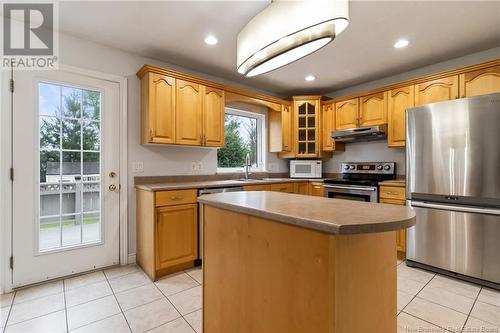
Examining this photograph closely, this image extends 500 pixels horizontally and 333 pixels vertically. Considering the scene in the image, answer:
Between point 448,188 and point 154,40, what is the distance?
332 centimetres

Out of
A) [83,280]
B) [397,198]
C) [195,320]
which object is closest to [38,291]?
[83,280]

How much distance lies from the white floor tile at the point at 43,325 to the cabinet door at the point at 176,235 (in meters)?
0.81

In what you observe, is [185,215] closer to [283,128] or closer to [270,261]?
[270,261]

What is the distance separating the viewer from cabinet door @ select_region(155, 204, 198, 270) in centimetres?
247

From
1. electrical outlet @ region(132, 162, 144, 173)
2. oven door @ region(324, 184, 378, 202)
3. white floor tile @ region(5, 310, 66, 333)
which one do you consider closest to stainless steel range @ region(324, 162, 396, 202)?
oven door @ region(324, 184, 378, 202)

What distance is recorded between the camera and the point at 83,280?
2.44 m

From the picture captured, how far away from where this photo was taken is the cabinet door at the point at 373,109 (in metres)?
3.43

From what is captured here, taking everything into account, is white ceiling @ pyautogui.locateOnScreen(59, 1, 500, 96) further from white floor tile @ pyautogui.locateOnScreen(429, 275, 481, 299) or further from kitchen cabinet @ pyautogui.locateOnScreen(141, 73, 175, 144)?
white floor tile @ pyautogui.locateOnScreen(429, 275, 481, 299)

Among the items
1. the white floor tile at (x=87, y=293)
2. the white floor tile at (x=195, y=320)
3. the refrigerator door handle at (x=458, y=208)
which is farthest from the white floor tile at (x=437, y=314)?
the white floor tile at (x=87, y=293)

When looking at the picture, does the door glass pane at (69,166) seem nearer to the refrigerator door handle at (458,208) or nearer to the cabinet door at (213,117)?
the cabinet door at (213,117)

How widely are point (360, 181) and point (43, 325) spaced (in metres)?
3.41

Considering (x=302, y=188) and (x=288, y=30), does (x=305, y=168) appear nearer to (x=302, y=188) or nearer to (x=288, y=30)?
(x=302, y=188)

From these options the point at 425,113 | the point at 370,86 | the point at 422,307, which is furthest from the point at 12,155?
the point at 370,86

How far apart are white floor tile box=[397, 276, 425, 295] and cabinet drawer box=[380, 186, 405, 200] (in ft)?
3.06
